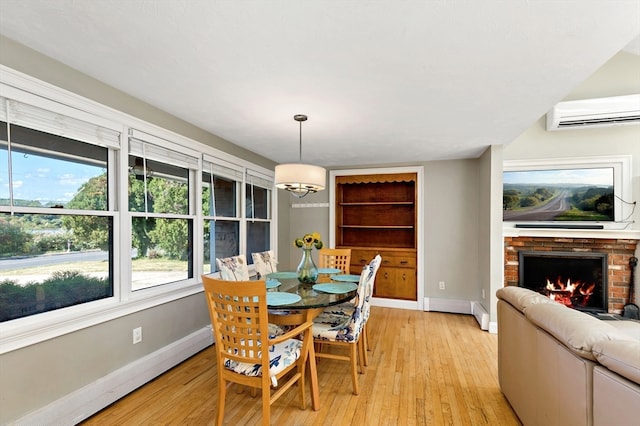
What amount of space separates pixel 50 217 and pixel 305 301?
5.87 ft

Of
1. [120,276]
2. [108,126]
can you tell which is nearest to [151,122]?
[108,126]

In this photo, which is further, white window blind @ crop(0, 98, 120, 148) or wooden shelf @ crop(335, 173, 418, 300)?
wooden shelf @ crop(335, 173, 418, 300)

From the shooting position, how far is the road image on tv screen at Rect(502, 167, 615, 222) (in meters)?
3.98

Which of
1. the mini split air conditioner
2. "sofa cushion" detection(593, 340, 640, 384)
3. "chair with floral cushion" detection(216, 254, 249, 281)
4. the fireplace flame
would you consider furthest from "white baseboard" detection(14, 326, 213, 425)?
the mini split air conditioner

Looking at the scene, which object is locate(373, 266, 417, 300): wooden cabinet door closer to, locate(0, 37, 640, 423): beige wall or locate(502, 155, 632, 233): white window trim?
locate(0, 37, 640, 423): beige wall

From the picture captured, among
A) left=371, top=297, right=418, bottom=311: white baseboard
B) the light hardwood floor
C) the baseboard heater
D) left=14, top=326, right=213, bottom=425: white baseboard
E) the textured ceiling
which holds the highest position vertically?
the textured ceiling

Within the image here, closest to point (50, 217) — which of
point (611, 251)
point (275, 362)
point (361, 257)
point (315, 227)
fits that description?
point (275, 362)

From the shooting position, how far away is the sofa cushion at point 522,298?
6.00 feet

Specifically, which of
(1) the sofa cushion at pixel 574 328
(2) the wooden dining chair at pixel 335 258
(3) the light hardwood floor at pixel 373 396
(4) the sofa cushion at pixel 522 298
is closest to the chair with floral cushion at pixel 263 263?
(2) the wooden dining chair at pixel 335 258

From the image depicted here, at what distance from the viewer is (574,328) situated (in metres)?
1.34

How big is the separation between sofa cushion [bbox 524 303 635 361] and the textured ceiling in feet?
4.69

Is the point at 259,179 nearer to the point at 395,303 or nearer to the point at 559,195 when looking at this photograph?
the point at 395,303

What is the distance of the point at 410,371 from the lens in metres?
2.72

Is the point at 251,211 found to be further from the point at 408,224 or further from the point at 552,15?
the point at 552,15
